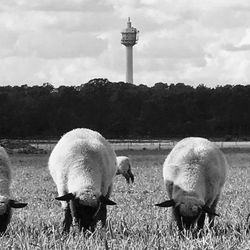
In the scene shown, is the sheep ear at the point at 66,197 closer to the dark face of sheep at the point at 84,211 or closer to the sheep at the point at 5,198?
the dark face of sheep at the point at 84,211

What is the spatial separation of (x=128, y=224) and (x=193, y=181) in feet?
4.52

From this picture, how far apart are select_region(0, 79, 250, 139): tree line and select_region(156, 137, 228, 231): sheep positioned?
283 ft

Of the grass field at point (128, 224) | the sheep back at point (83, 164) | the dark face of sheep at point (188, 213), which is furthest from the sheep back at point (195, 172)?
the sheep back at point (83, 164)

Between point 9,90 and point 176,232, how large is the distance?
11059 centimetres

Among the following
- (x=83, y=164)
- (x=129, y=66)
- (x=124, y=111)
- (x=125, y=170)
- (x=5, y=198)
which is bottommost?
(x=125, y=170)

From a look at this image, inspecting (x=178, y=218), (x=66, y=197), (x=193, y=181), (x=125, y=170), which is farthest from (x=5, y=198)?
(x=125, y=170)

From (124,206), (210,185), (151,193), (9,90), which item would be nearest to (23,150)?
(151,193)

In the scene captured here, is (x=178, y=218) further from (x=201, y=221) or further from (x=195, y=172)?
(x=195, y=172)

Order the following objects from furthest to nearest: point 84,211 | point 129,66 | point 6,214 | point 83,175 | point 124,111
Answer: point 129,66
point 124,111
point 83,175
point 6,214
point 84,211

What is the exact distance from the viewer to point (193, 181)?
45.6 feet

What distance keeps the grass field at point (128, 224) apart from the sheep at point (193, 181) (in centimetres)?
38

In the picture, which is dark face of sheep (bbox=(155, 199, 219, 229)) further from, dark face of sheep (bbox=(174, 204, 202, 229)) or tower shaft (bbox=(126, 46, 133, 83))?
tower shaft (bbox=(126, 46, 133, 83))

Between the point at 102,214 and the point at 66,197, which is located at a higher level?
the point at 66,197

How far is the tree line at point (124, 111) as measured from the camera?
349 feet
